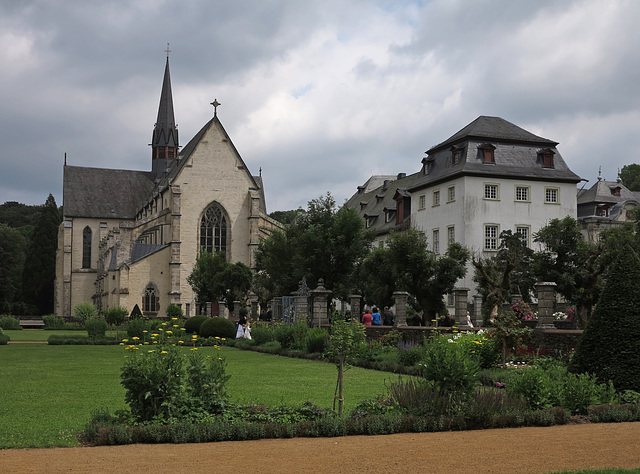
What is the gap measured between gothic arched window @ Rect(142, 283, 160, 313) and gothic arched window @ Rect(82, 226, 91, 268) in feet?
69.7

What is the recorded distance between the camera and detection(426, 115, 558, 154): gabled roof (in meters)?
50.7

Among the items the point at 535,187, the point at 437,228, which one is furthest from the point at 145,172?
the point at 535,187

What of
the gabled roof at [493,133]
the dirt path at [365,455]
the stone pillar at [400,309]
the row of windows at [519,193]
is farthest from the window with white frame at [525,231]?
the dirt path at [365,455]

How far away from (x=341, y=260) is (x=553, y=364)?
3160 centimetres

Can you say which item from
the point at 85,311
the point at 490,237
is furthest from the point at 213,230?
the point at 490,237

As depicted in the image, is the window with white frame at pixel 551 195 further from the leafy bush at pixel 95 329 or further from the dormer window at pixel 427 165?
the leafy bush at pixel 95 329

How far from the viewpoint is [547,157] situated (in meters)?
51.5

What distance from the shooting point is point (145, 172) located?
298ft

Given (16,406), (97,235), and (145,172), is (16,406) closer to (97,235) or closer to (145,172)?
(97,235)

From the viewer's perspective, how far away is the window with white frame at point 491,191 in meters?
49.6

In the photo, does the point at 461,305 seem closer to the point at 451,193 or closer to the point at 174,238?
the point at 451,193

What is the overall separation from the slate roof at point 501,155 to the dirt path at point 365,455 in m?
39.8

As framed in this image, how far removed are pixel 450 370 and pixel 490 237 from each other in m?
39.6

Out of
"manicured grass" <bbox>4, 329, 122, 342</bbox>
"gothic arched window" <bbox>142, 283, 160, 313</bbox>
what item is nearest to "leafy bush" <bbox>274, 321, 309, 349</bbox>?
"manicured grass" <bbox>4, 329, 122, 342</bbox>
